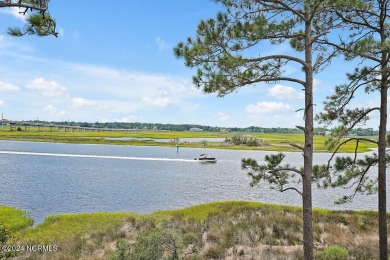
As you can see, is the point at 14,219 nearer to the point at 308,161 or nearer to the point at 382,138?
the point at 308,161

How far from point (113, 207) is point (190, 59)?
18.7m

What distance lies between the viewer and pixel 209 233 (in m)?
16.1

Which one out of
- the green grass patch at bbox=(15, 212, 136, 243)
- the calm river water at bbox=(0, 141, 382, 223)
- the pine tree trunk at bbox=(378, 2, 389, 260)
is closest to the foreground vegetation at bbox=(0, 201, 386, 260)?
the green grass patch at bbox=(15, 212, 136, 243)

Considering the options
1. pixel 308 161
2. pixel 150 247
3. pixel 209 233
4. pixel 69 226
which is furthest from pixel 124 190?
pixel 308 161

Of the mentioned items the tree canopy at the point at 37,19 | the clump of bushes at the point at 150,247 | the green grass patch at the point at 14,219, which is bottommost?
the green grass patch at the point at 14,219

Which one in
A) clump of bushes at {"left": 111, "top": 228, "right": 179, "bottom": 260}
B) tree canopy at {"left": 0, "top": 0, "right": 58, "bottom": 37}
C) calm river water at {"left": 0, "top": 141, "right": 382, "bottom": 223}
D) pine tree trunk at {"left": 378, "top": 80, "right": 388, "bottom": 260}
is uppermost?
tree canopy at {"left": 0, "top": 0, "right": 58, "bottom": 37}

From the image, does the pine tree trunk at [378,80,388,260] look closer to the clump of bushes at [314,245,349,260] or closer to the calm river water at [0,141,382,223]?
the clump of bushes at [314,245,349,260]

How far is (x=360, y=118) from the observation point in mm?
12250

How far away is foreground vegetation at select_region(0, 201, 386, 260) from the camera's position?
12.8 meters

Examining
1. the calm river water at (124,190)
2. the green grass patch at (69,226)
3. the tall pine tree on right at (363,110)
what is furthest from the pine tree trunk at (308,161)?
the calm river water at (124,190)

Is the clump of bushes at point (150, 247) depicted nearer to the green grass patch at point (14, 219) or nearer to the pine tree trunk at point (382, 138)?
the pine tree trunk at point (382, 138)

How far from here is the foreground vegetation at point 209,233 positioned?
12812 mm

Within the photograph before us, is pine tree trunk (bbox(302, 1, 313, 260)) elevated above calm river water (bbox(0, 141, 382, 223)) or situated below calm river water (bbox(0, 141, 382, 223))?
above

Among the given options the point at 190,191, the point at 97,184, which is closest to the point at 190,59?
the point at 190,191
